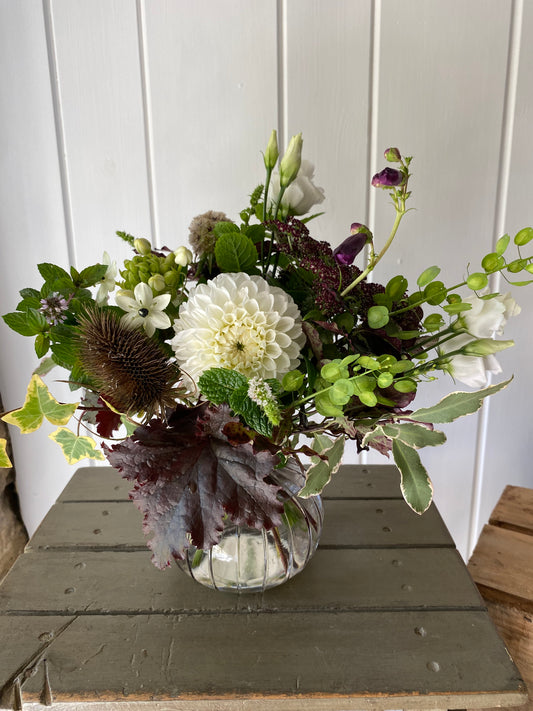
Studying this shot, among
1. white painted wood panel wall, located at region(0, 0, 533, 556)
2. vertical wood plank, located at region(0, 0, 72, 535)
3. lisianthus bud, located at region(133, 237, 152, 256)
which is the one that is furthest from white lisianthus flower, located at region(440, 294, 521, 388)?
vertical wood plank, located at region(0, 0, 72, 535)

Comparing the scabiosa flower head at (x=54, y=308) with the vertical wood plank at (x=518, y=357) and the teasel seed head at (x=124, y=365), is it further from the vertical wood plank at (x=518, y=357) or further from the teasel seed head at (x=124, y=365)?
the vertical wood plank at (x=518, y=357)

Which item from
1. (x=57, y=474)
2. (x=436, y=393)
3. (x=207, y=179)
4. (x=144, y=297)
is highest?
(x=207, y=179)

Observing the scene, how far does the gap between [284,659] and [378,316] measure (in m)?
0.39

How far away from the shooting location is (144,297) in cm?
56

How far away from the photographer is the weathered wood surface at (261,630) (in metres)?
Answer: 0.56

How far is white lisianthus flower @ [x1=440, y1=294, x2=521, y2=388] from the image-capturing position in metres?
0.55

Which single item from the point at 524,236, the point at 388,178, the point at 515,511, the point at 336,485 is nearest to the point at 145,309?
the point at 388,178

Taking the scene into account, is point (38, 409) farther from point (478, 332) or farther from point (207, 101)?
point (207, 101)

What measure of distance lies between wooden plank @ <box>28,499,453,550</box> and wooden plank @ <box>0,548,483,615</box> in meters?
0.02

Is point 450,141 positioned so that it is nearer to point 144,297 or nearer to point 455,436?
point 455,436

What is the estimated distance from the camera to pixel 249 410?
1.68 ft

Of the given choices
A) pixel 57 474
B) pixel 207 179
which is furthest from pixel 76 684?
pixel 207 179

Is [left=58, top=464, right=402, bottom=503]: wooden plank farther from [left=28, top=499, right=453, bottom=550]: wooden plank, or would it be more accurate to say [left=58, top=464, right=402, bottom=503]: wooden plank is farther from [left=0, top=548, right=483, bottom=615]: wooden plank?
[left=0, top=548, right=483, bottom=615]: wooden plank

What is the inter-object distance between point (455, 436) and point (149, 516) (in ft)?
2.60
